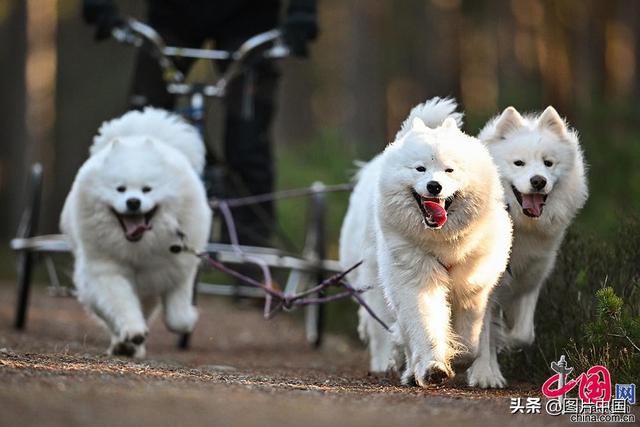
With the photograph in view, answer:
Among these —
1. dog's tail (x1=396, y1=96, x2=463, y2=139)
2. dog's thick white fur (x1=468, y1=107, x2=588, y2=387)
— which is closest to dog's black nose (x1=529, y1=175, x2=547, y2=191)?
dog's thick white fur (x1=468, y1=107, x2=588, y2=387)

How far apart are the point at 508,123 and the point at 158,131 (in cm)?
248

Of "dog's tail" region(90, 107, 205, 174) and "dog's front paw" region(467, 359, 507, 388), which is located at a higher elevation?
"dog's tail" region(90, 107, 205, 174)

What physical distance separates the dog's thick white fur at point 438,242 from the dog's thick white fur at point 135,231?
5.70ft

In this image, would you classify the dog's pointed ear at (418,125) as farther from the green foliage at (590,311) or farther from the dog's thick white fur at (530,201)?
the green foliage at (590,311)

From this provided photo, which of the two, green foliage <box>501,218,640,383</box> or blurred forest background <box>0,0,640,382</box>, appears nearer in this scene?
green foliage <box>501,218,640,383</box>

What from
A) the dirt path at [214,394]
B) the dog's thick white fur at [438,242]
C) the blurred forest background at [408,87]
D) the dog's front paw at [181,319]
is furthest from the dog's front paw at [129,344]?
the blurred forest background at [408,87]

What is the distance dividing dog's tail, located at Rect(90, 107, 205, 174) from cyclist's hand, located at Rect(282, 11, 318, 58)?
925 mm

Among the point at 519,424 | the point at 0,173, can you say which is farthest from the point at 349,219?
the point at 0,173

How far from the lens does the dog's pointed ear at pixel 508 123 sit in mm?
6281

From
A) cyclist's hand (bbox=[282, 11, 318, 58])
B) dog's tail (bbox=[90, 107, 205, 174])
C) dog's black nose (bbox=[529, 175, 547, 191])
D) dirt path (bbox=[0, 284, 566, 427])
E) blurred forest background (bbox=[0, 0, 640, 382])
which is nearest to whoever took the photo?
dirt path (bbox=[0, 284, 566, 427])

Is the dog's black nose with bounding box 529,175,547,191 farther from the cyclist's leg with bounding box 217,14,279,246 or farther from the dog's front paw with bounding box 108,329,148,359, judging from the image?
the cyclist's leg with bounding box 217,14,279,246

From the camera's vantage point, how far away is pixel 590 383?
17.0 ft

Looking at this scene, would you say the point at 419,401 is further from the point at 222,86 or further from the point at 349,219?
the point at 222,86

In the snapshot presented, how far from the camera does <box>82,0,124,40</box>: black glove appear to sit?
807 centimetres
